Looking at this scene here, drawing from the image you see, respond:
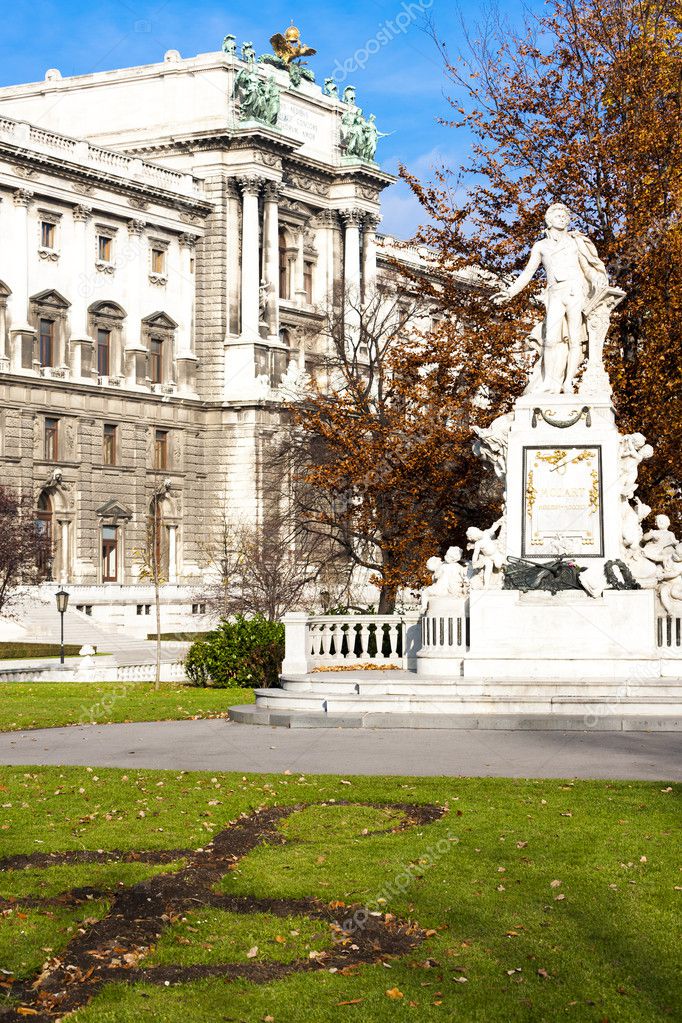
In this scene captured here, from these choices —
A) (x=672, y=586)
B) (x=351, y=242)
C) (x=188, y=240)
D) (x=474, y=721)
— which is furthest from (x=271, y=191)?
(x=474, y=721)

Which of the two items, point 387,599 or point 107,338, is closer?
point 387,599

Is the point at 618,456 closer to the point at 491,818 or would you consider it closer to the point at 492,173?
the point at 491,818

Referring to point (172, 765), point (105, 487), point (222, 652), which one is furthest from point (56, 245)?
point (172, 765)

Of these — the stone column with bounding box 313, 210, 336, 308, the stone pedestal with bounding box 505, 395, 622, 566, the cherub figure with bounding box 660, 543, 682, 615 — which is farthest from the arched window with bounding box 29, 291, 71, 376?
the cherub figure with bounding box 660, 543, 682, 615

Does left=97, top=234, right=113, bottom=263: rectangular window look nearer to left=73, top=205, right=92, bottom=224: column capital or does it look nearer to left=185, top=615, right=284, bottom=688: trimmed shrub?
left=73, top=205, right=92, bottom=224: column capital

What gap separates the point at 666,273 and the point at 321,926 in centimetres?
2609

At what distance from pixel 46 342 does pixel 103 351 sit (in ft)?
14.7

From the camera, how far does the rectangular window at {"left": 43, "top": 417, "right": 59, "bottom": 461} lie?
74.2 m

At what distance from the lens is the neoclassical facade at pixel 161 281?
74.2m

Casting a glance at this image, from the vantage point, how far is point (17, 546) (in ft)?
198


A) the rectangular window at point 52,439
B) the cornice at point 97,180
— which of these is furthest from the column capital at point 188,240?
the rectangular window at point 52,439

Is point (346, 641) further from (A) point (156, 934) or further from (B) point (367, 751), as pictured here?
(A) point (156, 934)

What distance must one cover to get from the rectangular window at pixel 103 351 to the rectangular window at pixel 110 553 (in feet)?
25.1

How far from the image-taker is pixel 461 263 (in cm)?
3747
